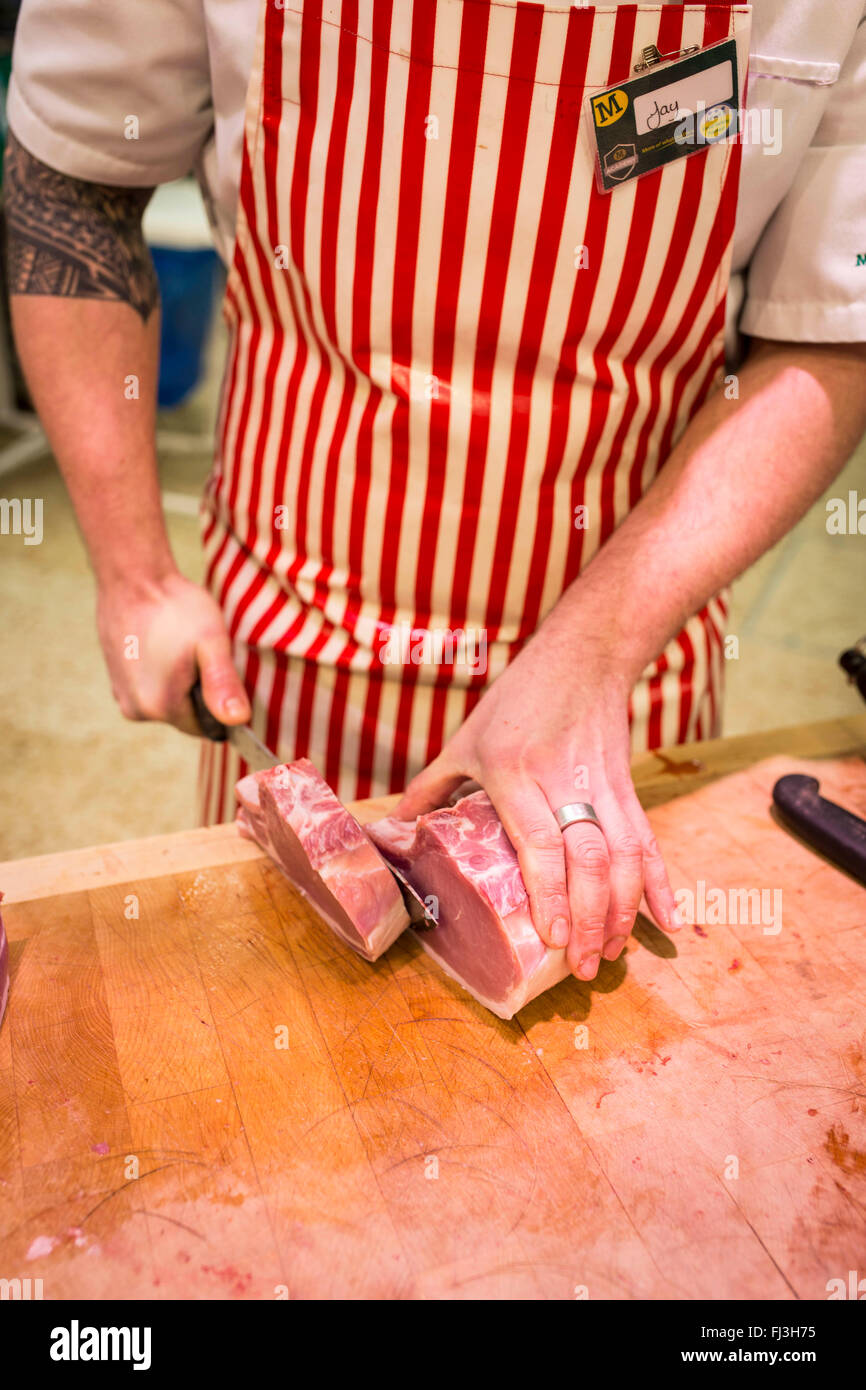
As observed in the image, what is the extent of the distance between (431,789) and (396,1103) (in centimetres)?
44

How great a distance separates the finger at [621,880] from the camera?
1.34 meters

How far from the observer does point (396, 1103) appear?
4.06 ft

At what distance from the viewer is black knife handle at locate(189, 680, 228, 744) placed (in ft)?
5.65

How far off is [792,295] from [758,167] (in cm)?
19

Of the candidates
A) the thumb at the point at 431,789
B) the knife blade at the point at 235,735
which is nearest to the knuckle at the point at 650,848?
the thumb at the point at 431,789

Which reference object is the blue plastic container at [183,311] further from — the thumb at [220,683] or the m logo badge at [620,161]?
A: the m logo badge at [620,161]

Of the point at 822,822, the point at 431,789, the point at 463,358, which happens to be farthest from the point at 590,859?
the point at 463,358

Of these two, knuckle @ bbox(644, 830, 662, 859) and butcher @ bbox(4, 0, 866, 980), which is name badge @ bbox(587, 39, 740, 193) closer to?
butcher @ bbox(4, 0, 866, 980)

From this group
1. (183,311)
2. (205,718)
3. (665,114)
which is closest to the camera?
(665,114)

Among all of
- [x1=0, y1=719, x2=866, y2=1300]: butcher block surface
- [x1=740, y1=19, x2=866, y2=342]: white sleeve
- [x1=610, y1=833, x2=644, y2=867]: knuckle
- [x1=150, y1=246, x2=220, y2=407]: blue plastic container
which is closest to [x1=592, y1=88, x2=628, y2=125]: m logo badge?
[x1=740, y1=19, x2=866, y2=342]: white sleeve

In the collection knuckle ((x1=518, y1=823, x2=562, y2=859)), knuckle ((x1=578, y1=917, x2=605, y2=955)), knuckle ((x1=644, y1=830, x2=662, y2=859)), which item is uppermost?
knuckle ((x1=518, y1=823, x2=562, y2=859))

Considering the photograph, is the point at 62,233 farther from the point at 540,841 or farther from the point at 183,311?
the point at 183,311

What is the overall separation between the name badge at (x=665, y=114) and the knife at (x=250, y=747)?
935 mm

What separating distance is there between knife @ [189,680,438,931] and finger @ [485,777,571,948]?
163 millimetres
